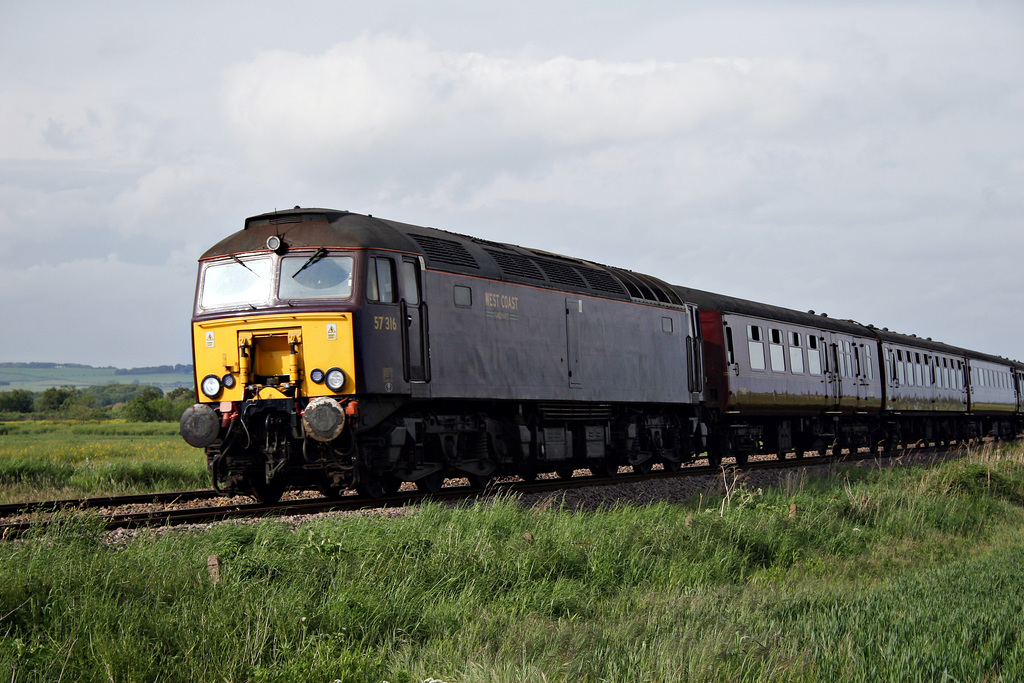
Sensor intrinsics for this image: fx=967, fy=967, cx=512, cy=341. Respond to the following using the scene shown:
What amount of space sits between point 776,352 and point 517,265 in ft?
34.9

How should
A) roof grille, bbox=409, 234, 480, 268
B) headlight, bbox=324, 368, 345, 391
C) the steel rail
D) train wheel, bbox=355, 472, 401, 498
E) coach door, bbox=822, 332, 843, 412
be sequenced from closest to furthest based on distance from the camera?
the steel rail, headlight, bbox=324, 368, 345, 391, train wheel, bbox=355, 472, 401, 498, roof grille, bbox=409, 234, 480, 268, coach door, bbox=822, 332, 843, 412

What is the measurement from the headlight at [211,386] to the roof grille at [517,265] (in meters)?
4.76

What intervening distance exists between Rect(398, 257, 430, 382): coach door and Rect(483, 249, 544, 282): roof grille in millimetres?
2305

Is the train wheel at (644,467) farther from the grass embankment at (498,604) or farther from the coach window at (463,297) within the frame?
the grass embankment at (498,604)

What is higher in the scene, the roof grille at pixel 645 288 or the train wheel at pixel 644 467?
the roof grille at pixel 645 288

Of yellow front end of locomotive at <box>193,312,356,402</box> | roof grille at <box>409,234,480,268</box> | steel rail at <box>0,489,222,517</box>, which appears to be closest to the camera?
steel rail at <box>0,489,222,517</box>

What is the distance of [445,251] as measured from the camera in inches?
556

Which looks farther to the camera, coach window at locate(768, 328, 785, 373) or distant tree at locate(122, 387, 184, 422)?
distant tree at locate(122, 387, 184, 422)

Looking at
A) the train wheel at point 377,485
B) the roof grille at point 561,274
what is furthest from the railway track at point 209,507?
the roof grille at point 561,274

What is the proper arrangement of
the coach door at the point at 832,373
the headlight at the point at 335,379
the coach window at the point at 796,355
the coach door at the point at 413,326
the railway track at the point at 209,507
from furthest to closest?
the coach door at the point at 832,373 → the coach window at the point at 796,355 → the coach door at the point at 413,326 → the headlight at the point at 335,379 → the railway track at the point at 209,507

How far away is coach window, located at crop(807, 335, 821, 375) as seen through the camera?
25.6 m

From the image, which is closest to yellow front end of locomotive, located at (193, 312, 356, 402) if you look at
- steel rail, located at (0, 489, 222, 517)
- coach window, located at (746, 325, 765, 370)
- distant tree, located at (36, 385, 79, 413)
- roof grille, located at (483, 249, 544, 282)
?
steel rail, located at (0, 489, 222, 517)

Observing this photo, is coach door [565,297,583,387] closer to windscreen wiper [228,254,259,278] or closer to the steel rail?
windscreen wiper [228,254,259,278]

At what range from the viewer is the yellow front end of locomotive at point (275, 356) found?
1219 cm
